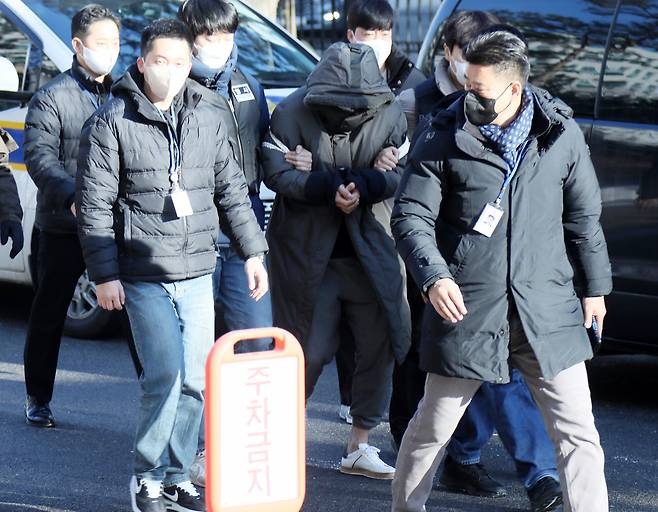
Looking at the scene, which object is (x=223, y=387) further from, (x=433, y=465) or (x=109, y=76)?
(x=109, y=76)

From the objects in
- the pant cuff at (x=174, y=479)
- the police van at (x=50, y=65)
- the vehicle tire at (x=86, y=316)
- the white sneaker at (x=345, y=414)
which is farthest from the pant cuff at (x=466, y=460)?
the vehicle tire at (x=86, y=316)

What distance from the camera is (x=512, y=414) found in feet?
15.9

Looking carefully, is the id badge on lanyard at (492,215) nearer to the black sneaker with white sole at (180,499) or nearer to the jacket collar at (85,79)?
the black sneaker with white sole at (180,499)

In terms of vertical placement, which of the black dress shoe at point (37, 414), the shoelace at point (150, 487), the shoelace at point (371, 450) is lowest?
the black dress shoe at point (37, 414)

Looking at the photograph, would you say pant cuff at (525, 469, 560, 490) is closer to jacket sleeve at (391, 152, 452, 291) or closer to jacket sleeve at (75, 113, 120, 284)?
jacket sleeve at (391, 152, 452, 291)

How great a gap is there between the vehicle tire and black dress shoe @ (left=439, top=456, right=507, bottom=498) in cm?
294

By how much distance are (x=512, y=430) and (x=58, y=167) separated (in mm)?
2286

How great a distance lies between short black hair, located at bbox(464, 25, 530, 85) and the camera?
4000mm

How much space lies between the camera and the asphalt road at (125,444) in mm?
4957

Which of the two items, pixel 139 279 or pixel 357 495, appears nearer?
pixel 139 279

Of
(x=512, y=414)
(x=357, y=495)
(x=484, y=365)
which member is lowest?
(x=357, y=495)

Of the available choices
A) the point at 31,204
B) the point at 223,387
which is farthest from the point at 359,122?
the point at 31,204

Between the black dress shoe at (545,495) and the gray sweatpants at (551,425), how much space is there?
1.80ft

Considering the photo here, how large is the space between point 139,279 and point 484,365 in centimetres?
126
